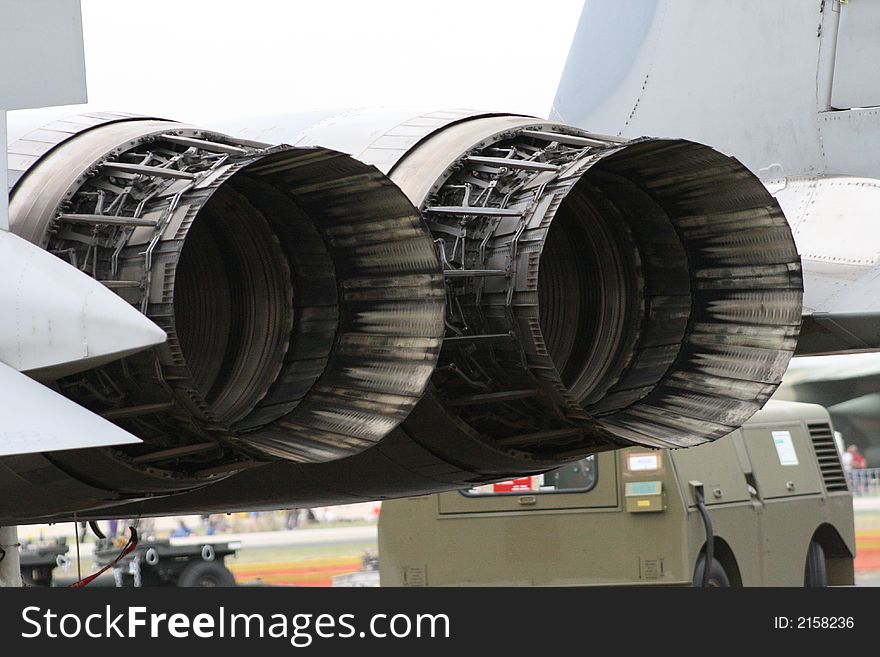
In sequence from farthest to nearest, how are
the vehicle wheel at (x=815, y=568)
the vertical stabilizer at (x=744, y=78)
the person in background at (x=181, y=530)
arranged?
the person in background at (x=181, y=530)
the vehicle wheel at (x=815, y=568)
the vertical stabilizer at (x=744, y=78)

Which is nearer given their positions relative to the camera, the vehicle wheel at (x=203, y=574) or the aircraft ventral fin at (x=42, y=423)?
the aircraft ventral fin at (x=42, y=423)

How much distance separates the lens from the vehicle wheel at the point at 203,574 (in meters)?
16.5

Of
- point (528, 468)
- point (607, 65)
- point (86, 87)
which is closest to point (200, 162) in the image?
point (86, 87)

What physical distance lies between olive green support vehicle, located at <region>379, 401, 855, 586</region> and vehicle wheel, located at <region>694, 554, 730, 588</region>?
10 mm

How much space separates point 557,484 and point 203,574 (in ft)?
22.4

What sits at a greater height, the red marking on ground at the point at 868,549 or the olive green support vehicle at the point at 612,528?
the olive green support vehicle at the point at 612,528

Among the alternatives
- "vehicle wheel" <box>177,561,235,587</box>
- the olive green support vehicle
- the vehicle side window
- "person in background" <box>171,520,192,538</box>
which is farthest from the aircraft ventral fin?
"person in background" <box>171,520,192,538</box>

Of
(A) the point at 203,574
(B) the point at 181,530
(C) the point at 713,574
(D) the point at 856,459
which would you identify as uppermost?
(C) the point at 713,574

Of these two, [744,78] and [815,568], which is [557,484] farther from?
[744,78]

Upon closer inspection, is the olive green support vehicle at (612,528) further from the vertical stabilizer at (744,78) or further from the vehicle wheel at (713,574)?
the vertical stabilizer at (744,78)

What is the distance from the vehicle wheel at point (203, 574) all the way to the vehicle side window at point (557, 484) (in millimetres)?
6364

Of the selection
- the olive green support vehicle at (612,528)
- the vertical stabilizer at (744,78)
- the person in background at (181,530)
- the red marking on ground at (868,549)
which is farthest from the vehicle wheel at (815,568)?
the person in background at (181,530)

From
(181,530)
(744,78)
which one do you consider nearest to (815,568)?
(744,78)

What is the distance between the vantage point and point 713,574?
1099 centimetres
